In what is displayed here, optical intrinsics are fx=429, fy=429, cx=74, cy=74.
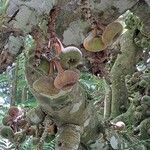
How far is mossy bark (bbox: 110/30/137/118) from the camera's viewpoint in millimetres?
2861

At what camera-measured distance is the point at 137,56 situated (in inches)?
115

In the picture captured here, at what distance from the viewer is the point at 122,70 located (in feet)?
9.60

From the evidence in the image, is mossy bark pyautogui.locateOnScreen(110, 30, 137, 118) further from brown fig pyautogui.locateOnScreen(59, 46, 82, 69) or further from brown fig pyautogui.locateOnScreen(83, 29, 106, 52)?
brown fig pyautogui.locateOnScreen(59, 46, 82, 69)

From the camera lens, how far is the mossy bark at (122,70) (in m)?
2.86

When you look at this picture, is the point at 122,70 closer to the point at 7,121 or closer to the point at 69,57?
the point at 7,121

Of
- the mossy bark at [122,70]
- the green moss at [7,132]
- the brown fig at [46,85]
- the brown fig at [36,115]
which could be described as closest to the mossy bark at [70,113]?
the brown fig at [36,115]

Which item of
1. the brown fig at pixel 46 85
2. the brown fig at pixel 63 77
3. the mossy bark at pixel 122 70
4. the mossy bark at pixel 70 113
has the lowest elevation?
the mossy bark at pixel 122 70

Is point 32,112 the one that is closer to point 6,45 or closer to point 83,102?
point 83,102

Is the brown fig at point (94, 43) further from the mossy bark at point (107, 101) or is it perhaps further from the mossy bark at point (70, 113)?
the mossy bark at point (107, 101)

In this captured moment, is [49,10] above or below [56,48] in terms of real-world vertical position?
above

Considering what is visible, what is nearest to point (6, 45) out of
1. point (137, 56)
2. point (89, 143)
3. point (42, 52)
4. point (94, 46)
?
point (42, 52)

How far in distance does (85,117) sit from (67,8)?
20.1 inches

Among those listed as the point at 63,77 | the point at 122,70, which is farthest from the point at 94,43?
the point at 122,70

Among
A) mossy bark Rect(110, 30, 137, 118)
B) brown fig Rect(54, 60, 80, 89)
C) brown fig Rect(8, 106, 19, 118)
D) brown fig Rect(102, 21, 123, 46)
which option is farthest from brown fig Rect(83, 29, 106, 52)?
mossy bark Rect(110, 30, 137, 118)
